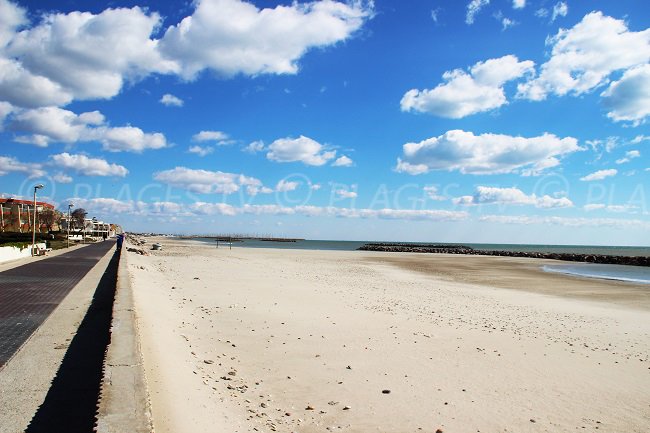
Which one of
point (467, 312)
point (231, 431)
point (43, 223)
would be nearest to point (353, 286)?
point (467, 312)

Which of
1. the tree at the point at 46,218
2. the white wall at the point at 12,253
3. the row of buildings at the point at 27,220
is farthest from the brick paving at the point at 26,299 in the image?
the tree at the point at 46,218

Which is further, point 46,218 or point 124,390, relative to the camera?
point 46,218

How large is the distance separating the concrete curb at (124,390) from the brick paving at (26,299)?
6.30 ft

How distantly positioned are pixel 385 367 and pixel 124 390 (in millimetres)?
4490

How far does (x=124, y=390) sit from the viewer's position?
13.8ft

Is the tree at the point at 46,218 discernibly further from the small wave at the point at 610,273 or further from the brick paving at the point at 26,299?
the small wave at the point at 610,273

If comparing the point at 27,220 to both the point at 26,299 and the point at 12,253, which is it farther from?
the point at 26,299

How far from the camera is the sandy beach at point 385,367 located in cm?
537

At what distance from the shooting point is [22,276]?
1744 cm

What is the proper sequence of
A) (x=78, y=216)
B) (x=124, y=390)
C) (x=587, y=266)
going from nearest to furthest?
(x=124, y=390) < (x=587, y=266) < (x=78, y=216)

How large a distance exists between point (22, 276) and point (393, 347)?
16462 mm

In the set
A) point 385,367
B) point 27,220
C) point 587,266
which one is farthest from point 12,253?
point 27,220

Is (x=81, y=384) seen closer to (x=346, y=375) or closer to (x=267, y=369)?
(x=267, y=369)

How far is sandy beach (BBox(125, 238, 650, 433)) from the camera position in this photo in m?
5.37
